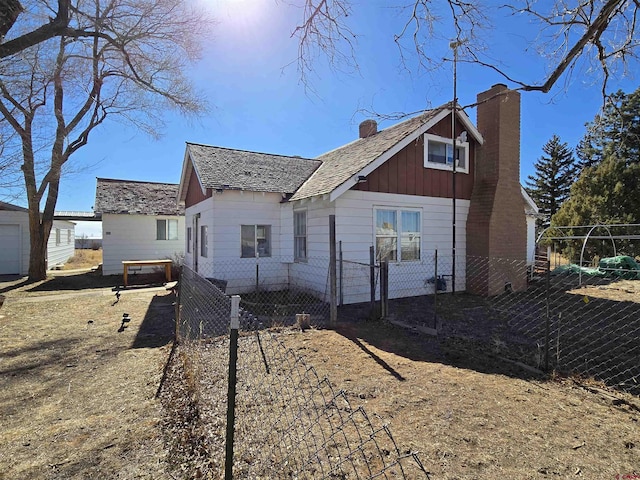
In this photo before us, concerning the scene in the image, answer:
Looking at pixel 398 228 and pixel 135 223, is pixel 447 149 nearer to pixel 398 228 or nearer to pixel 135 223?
pixel 398 228

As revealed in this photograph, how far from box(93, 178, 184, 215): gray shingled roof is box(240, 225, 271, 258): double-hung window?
911 cm

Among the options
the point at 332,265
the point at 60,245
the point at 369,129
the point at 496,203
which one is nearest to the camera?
the point at 332,265

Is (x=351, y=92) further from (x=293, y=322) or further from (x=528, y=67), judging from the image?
(x=293, y=322)

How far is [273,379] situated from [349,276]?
5.38 m

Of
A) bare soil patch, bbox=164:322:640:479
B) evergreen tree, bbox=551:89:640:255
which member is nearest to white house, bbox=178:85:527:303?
bare soil patch, bbox=164:322:640:479

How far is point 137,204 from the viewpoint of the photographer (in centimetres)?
1880

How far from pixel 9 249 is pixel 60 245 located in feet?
18.5

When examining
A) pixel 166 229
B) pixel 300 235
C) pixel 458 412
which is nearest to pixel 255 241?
pixel 300 235

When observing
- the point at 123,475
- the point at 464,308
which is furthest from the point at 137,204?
the point at 123,475

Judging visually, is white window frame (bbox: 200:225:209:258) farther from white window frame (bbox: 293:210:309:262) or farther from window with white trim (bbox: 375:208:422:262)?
window with white trim (bbox: 375:208:422:262)

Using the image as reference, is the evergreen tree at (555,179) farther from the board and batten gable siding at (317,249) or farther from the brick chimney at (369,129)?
the board and batten gable siding at (317,249)

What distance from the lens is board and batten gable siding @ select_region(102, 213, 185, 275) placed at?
1758 centimetres

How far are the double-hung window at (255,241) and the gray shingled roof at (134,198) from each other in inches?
358

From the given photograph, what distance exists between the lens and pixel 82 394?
14.2 feet
